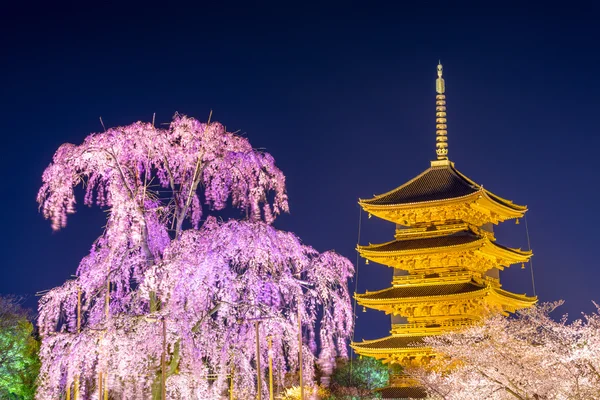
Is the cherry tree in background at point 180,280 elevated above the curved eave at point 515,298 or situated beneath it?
situated beneath

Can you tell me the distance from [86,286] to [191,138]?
3.76m

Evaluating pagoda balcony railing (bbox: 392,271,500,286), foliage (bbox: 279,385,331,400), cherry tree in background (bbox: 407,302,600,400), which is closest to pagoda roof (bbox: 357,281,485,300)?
pagoda balcony railing (bbox: 392,271,500,286)

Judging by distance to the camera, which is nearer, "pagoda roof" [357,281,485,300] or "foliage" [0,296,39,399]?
"foliage" [0,296,39,399]

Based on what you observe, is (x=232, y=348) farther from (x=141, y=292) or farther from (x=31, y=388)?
(x=31, y=388)

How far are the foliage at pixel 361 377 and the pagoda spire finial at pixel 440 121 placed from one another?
404 inches

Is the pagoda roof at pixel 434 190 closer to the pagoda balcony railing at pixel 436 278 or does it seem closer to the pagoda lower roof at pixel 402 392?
the pagoda balcony railing at pixel 436 278

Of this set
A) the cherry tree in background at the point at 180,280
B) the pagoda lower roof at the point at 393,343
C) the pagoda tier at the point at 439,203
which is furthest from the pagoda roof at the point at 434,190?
the cherry tree in background at the point at 180,280

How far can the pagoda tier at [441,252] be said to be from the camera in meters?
36.2

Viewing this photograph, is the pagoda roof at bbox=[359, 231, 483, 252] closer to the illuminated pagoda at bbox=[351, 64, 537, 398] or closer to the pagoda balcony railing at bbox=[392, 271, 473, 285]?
the illuminated pagoda at bbox=[351, 64, 537, 398]

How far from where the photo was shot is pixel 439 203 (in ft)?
121

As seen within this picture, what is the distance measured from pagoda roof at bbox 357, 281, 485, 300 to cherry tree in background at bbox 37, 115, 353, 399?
16.4 m

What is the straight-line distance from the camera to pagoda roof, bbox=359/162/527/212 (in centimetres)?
3712

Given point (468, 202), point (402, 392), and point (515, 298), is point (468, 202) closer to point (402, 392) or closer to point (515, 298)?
point (515, 298)

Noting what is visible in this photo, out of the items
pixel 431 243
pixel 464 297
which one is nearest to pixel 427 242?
pixel 431 243
